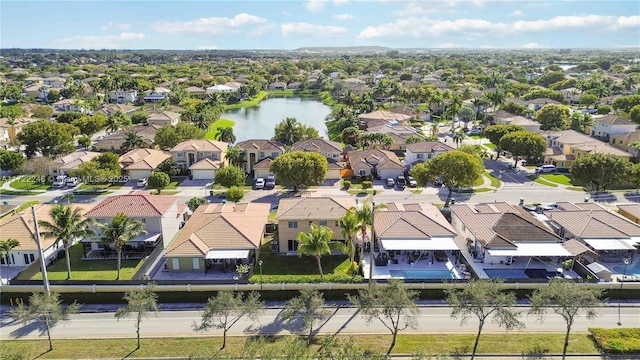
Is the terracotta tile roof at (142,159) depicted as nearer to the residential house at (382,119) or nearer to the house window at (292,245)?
the house window at (292,245)

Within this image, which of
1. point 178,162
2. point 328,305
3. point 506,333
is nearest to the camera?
point 506,333

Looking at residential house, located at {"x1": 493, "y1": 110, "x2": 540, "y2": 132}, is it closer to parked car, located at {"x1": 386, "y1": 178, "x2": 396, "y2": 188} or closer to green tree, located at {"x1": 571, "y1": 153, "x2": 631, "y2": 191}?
green tree, located at {"x1": 571, "y1": 153, "x2": 631, "y2": 191}

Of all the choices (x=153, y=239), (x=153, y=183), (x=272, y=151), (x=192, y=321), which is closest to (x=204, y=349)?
(x=192, y=321)

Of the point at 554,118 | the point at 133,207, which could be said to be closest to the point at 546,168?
the point at 554,118

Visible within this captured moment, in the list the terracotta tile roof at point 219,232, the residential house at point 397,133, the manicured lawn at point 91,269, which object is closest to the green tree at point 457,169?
the terracotta tile roof at point 219,232

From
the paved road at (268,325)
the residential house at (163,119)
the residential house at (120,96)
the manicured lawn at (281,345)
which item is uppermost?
the residential house at (120,96)

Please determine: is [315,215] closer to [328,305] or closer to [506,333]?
[328,305]

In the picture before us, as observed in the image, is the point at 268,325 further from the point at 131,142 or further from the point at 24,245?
the point at 131,142
